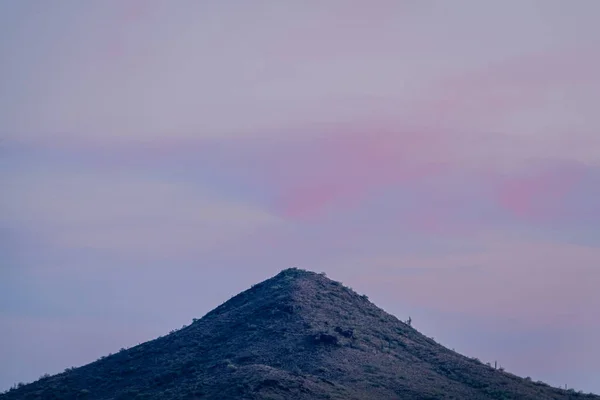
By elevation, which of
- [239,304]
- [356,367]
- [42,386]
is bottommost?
[42,386]

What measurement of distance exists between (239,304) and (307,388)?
68.1 ft

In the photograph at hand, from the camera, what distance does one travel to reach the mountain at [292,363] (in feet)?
192

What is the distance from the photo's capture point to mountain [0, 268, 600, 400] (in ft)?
192

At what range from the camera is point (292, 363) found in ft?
204

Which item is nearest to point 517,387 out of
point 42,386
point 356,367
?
point 356,367

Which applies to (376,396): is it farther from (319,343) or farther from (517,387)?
(517,387)

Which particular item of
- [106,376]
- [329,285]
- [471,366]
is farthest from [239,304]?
[471,366]

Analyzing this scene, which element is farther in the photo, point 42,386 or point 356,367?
point 42,386

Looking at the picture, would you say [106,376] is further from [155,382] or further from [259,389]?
[259,389]

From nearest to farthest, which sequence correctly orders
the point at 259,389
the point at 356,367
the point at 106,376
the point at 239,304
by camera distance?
the point at 259,389 < the point at 356,367 < the point at 106,376 < the point at 239,304

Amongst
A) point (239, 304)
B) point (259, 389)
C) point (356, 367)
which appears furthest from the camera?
point (239, 304)

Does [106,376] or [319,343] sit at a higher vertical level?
[319,343]

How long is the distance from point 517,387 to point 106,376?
28.0m

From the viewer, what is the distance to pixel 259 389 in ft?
183
